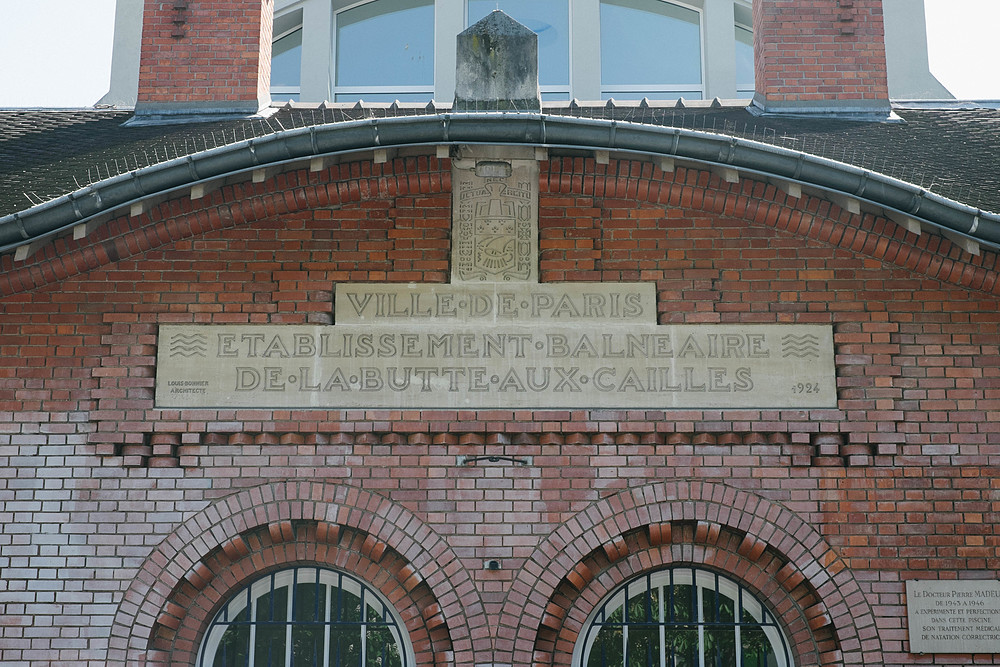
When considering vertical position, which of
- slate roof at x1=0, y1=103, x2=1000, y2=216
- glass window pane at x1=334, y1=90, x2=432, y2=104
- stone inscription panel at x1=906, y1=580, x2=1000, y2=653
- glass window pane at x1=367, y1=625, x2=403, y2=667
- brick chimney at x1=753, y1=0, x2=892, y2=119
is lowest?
glass window pane at x1=367, y1=625, x2=403, y2=667

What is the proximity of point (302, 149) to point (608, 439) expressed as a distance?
303cm

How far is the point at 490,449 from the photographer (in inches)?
329

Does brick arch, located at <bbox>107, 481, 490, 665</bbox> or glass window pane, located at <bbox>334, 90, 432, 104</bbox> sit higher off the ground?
glass window pane, located at <bbox>334, 90, 432, 104</bbox>

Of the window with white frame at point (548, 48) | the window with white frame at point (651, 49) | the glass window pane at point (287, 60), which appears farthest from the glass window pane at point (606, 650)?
the glass window pane at point (287, 60)

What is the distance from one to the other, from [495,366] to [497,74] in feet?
7.51

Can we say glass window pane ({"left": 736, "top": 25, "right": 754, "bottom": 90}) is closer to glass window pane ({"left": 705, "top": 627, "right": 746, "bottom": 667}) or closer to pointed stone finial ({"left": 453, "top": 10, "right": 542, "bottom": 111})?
pointed stone finial ({"left": 453, "top": 10, "right": 542, "bottom": 111})

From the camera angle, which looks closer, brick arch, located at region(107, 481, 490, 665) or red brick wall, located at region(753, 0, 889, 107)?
brick arch, located at region(107, 481, 490, 665)

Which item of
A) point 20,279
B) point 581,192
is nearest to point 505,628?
point 581,192

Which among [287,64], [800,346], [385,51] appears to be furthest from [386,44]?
[800,346]

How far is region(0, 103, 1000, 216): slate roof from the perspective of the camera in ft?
28.5

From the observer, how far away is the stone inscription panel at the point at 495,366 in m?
8.37

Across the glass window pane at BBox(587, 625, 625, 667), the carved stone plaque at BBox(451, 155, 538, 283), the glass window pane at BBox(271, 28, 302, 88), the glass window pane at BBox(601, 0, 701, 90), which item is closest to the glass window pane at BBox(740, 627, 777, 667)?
the glass window pane at BBox(587, 625, 625, 667)

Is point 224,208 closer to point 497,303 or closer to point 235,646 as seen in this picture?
point 497,303

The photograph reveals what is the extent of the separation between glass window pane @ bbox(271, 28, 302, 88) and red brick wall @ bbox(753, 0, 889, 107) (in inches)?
352
